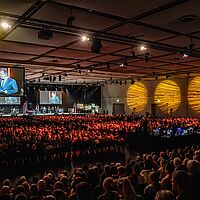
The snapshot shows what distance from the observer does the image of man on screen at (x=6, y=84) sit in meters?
12.8

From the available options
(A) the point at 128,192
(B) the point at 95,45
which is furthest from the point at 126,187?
(B) the point at 95,45

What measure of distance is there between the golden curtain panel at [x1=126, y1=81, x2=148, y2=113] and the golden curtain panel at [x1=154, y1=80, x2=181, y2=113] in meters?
1.65

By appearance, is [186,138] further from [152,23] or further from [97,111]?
[97,111]

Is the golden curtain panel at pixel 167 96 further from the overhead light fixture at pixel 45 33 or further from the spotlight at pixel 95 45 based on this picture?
the overhead light fixture at pixel 45 33

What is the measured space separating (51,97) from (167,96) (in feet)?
53.7

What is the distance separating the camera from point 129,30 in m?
8.67

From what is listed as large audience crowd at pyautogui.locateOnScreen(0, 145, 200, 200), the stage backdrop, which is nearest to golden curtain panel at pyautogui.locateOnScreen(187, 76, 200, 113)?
the stage backdrop

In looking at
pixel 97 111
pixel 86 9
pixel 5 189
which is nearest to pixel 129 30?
pixel 86 9

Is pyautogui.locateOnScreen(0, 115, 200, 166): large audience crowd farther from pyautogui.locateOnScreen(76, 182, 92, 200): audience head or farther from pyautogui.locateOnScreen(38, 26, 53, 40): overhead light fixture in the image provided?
pyautogui.locateOnScreen(76, 182, 92, 200): audience head

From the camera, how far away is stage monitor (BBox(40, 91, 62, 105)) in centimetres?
3397

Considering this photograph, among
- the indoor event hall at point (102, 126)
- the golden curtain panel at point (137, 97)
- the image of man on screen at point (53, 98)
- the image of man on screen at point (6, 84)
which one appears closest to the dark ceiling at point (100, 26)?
the indoor event hall at point (102, 126)

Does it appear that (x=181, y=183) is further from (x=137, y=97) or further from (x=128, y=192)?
(x=137, y=97)

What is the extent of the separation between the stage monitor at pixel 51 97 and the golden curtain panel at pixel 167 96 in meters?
14.6

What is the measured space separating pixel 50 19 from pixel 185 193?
5962 mm
